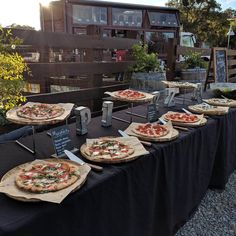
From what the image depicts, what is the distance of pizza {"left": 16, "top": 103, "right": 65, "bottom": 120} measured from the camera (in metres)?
1.29

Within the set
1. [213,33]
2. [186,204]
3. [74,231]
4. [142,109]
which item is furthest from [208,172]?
[213,33]

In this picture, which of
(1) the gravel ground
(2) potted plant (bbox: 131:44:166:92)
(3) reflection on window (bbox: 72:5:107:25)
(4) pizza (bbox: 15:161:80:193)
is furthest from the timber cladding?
(3) reflection on window (bbox: 72:5:107:25)

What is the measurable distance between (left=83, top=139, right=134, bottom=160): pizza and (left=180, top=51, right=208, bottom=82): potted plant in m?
2.78

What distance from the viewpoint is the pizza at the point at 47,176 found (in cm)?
85

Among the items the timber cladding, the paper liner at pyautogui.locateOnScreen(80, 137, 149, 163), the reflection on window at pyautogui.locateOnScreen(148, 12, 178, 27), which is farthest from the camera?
the reflection on window at pyautogui.locateOnScreen(148, 12, 178, 27)

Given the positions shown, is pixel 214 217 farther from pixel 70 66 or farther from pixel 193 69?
pixel 193 69

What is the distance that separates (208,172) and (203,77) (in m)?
2.25

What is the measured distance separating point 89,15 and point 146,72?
18.0 ft

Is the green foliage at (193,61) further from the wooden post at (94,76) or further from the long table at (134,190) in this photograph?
the long table at (134,190)

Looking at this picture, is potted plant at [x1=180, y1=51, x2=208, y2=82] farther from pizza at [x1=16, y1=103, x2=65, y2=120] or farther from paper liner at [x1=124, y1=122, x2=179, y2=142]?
pizza at [x1=16, y1=103, x2=65, y2=120]

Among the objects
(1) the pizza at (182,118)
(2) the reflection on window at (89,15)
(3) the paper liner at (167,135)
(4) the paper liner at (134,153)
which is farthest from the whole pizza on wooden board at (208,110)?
(2) the reflection on window at (89,15)

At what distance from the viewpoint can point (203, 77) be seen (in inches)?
152

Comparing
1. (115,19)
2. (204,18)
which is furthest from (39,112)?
(204,18)

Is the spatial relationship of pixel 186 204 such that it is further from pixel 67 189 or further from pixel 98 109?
pixel 98 109
